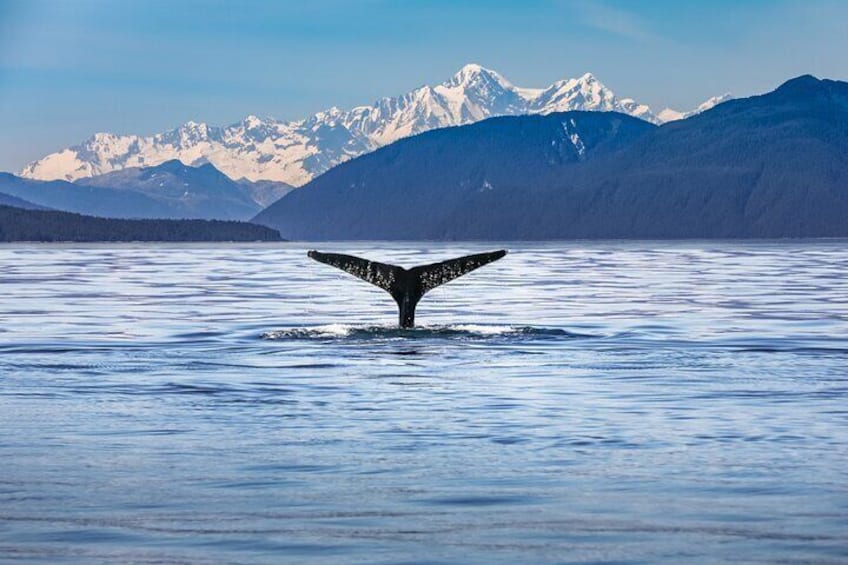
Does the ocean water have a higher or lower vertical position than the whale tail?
lower

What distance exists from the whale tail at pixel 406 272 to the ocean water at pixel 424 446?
956mm

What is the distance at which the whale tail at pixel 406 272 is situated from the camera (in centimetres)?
2988

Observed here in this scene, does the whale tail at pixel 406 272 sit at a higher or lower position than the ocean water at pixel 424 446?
higher

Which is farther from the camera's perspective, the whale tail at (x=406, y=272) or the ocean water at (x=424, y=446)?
the whale tail at (x=406, y=272)

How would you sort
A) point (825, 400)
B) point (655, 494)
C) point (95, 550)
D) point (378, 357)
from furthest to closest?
point (378, 357), point (825, 400), point (655, 494), point (95, 550)

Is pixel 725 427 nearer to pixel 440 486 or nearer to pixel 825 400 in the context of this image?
pixel 825 400

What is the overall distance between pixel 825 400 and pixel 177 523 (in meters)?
10.4

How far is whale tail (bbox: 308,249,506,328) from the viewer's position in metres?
29.9

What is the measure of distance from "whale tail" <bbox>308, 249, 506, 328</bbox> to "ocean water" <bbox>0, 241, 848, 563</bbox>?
956mm

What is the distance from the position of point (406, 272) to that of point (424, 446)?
15.7 metres

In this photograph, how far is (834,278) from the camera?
74.9 meters

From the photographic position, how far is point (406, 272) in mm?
31547

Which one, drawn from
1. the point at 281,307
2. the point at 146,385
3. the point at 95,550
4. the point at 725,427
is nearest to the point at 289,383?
the point at 146,385

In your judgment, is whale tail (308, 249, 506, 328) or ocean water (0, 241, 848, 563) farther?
whale tail (308, 249, 506, 328)
